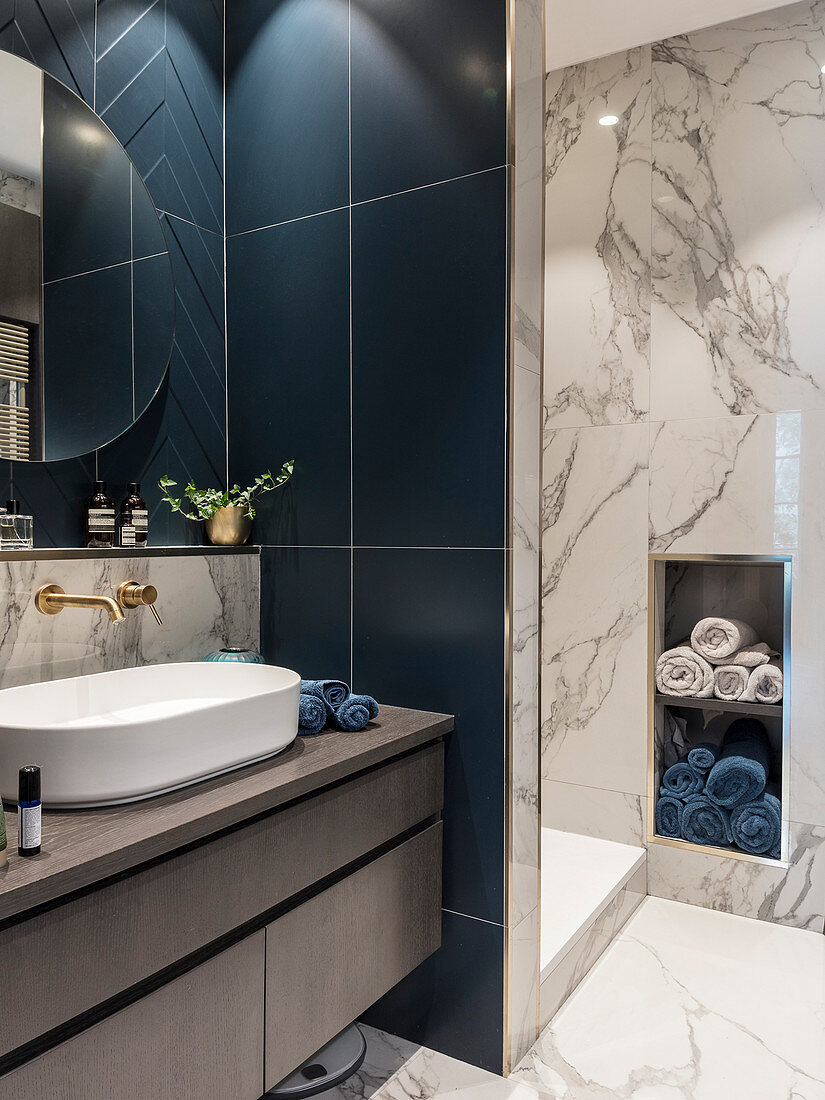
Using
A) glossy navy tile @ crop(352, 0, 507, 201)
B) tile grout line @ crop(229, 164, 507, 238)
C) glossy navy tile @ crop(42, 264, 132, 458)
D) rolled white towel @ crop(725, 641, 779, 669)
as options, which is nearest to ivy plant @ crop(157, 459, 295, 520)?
glossy navy tile @ crop(42, 264, 132, 458)

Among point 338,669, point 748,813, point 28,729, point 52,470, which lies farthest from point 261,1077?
point 748,813

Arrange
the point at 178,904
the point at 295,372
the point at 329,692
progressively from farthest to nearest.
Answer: the point at 295,372
the point at 329,692
the point at 178,904

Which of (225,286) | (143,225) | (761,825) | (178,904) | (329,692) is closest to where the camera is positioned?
(178,904)

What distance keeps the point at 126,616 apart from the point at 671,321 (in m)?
1.90

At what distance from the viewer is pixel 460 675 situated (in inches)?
67.1

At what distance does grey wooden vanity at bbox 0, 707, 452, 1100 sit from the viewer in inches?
35.9

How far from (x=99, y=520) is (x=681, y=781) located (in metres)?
1.96

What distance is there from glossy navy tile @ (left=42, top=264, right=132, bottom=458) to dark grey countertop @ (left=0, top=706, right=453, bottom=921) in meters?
0.83

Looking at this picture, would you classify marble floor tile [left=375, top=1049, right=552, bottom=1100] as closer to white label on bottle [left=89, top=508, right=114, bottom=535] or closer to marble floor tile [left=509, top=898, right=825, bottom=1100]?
marble floor tile [left=509, top=898, right=825, bottom=1100]

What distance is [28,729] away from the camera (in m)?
1.03

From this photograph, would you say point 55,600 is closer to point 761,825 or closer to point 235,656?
point 235,656

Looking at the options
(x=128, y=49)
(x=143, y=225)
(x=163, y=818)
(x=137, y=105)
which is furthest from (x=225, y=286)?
(x=163, y=818)

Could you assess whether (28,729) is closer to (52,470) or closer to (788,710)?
(52,470)

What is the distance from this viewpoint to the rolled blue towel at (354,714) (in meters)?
1.56
